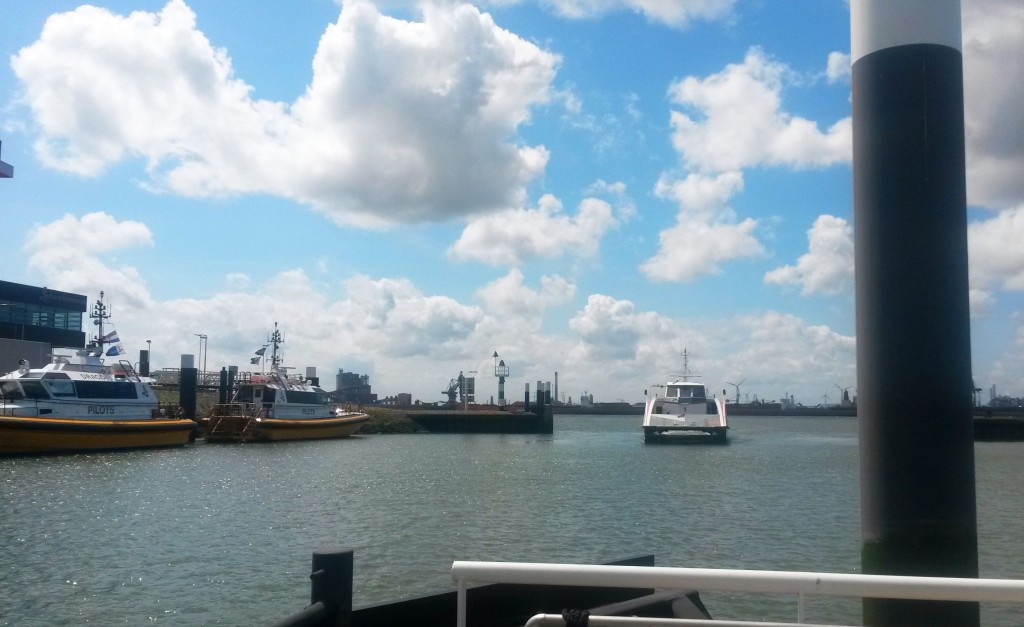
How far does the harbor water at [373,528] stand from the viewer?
13203 mm

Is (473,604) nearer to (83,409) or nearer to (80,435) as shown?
(80,435)

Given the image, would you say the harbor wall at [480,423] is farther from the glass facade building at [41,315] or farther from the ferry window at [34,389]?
the ferry window at [34,389]

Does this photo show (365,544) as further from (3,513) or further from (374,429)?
(374,429)

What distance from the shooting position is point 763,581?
3.18 metres

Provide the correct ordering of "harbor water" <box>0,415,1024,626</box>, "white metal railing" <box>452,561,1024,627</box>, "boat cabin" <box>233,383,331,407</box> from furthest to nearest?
1. "boat cabin" <box>233,383,331,407</box>
2. "harbor water" <box>0,415,1024,626</box>
3. "white metal railing" <box>452,561,1024,627</box>

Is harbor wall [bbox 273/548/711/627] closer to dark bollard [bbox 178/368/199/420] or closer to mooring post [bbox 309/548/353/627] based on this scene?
mooring post [bbox 309/548/353/627]

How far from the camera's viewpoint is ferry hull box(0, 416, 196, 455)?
36500mm

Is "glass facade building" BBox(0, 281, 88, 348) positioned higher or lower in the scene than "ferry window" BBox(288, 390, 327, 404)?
higher

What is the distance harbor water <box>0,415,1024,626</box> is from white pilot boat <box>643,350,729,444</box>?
18694 millimetres

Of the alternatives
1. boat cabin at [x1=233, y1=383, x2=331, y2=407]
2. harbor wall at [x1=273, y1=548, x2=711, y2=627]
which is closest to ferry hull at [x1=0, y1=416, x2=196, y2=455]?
boat cabin at [x1=233, y1=383, x2=331, y2=407]

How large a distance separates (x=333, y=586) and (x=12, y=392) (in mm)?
40830

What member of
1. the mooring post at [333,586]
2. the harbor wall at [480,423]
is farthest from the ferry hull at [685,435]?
the mooring post at [333,586]

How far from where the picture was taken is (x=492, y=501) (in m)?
25.3

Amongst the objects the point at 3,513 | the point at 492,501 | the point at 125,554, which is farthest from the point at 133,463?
the point at 125,554
